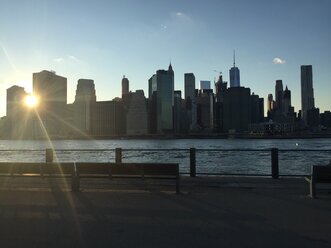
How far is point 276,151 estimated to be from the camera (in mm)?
15953

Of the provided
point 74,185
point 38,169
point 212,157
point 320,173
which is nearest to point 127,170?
point 74,185

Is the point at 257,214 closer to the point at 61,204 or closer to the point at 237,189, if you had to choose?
the point at 237,189

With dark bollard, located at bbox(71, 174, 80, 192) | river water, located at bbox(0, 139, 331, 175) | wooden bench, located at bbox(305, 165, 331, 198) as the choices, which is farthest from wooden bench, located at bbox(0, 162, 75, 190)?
wooden bench, located at bbox(305, 165, 331, 198)

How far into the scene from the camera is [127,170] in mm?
13273

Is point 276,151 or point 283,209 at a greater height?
point 276,151

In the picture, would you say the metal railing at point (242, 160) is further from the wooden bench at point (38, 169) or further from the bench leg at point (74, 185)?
the bench leg at point (74, 185)

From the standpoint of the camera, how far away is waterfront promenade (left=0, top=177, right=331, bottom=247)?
7.29 m

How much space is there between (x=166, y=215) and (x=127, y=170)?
414cm

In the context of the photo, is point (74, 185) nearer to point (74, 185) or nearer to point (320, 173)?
point (74, 185)

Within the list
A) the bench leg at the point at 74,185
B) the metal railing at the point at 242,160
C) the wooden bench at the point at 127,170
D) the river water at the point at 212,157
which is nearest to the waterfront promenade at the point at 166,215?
the bench leg at the point at 74,185

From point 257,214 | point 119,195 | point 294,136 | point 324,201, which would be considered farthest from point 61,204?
point 294,136

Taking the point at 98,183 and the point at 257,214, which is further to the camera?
the point at 98,183

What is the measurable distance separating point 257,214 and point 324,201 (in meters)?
2.40

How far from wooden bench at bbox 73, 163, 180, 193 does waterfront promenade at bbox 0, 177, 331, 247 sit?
406mm
